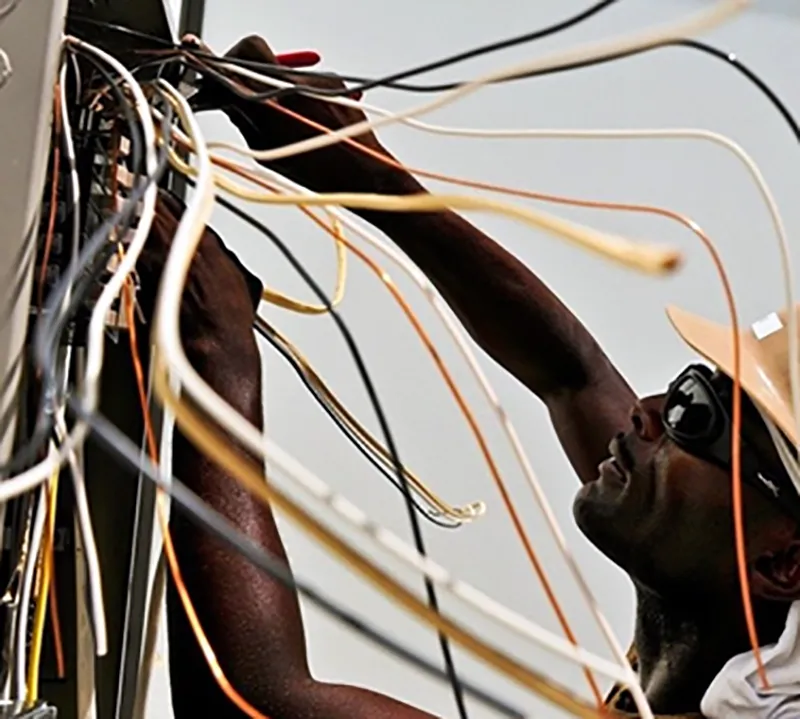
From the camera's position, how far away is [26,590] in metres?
0.44

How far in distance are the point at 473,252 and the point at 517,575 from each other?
567mm

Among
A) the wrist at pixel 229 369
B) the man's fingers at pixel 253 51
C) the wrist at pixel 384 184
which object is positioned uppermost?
the man's fingers at pixel 253 51

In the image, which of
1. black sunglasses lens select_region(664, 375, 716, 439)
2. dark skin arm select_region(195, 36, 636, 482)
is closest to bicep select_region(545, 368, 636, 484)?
dark skin arm select_region(195, 36, 636, 482)

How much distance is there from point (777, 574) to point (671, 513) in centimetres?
10

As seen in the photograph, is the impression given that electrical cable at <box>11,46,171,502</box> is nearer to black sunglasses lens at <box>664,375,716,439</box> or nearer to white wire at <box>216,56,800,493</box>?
white wire at <box>216,56,800,493</box>

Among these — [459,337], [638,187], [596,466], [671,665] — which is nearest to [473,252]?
[596,466]

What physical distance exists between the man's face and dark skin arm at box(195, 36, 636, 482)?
0.30ft

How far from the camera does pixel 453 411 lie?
1368 millimetres

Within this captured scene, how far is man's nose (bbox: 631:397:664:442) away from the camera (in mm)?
968

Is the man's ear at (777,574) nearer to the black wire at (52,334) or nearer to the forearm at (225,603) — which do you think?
the forearm at (225,603)

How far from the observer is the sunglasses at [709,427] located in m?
0.87

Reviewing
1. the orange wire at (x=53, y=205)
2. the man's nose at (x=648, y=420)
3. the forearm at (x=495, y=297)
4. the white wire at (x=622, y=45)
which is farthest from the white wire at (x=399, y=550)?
the man's nose at (x=648, y=420)

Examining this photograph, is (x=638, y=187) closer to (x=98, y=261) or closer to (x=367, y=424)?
(x=367, y=424)

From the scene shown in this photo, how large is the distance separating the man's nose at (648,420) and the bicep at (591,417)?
0.15 ft
